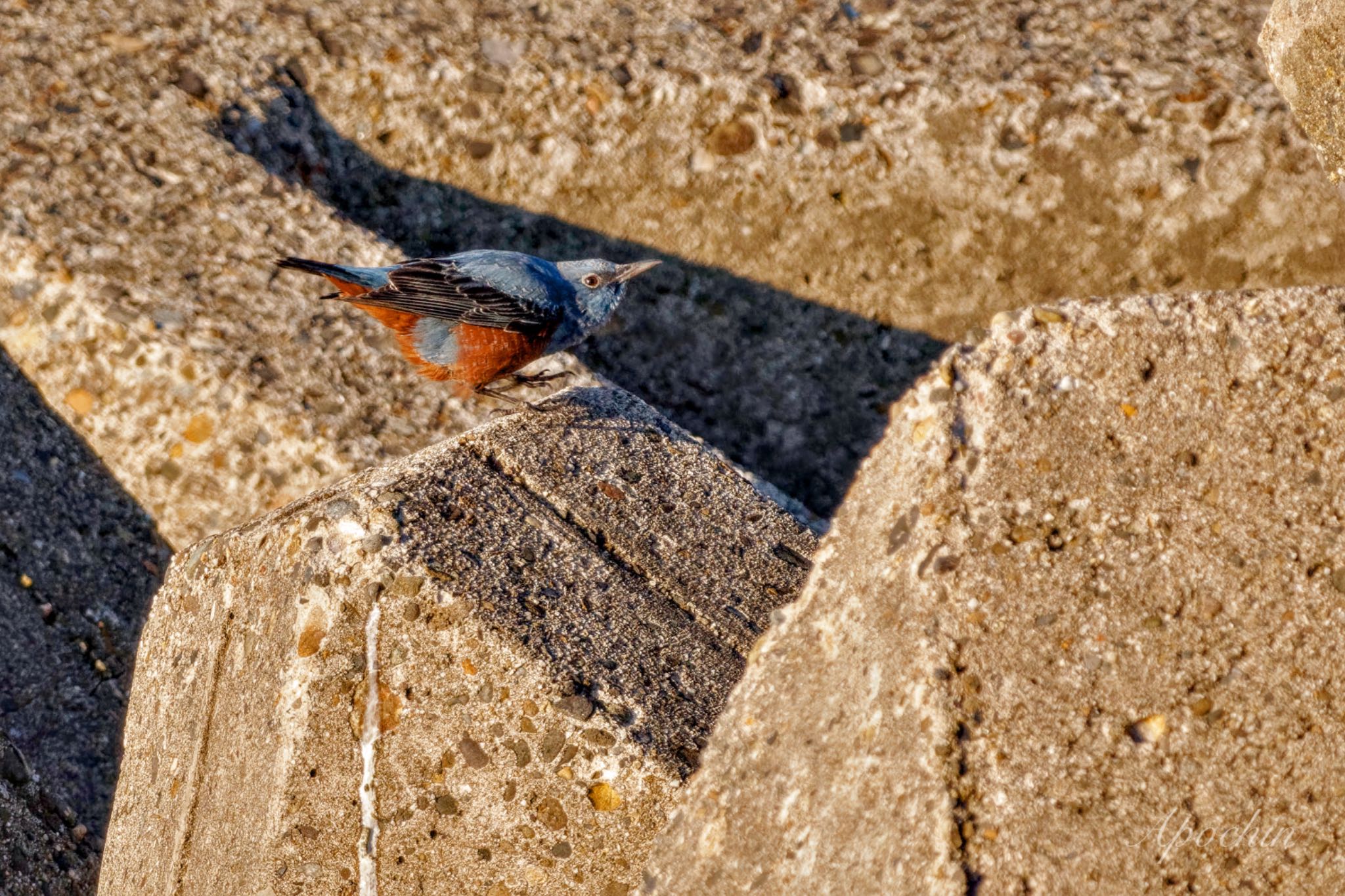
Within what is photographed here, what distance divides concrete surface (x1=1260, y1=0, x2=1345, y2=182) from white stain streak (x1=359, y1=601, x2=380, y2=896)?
2.16m

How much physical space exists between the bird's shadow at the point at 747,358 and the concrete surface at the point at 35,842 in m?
2.59

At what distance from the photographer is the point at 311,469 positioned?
4.11m

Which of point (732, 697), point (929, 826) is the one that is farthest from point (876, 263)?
point (929, 826)

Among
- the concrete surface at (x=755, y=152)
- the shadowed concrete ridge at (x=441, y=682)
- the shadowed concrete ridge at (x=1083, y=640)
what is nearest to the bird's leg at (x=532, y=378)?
the concrete surface at (x=755, y=152)

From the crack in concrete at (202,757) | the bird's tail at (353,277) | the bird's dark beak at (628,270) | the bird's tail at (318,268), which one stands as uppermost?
the bird's tail at (318,268)

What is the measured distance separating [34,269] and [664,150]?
2.38m

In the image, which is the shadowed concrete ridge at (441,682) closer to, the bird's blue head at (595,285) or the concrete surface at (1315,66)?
the bird's blue head at (595,285)

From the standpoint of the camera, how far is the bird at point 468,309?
3959 mm

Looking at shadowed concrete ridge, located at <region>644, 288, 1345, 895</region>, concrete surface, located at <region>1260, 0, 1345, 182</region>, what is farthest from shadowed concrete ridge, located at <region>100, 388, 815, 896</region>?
concrete surface, located at <region>1260, 0, 1345, 182</region>

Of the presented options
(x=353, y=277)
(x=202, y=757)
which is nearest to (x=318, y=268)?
(x=353, y=277)

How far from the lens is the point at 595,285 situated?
14.5 feet

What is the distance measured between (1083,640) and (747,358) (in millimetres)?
3728

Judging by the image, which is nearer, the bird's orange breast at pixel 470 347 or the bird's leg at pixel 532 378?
the bird's orange breast at pixel 470 347

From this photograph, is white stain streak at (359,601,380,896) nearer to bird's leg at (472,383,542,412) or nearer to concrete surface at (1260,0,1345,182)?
bird's leg at (472,383,542,412)
